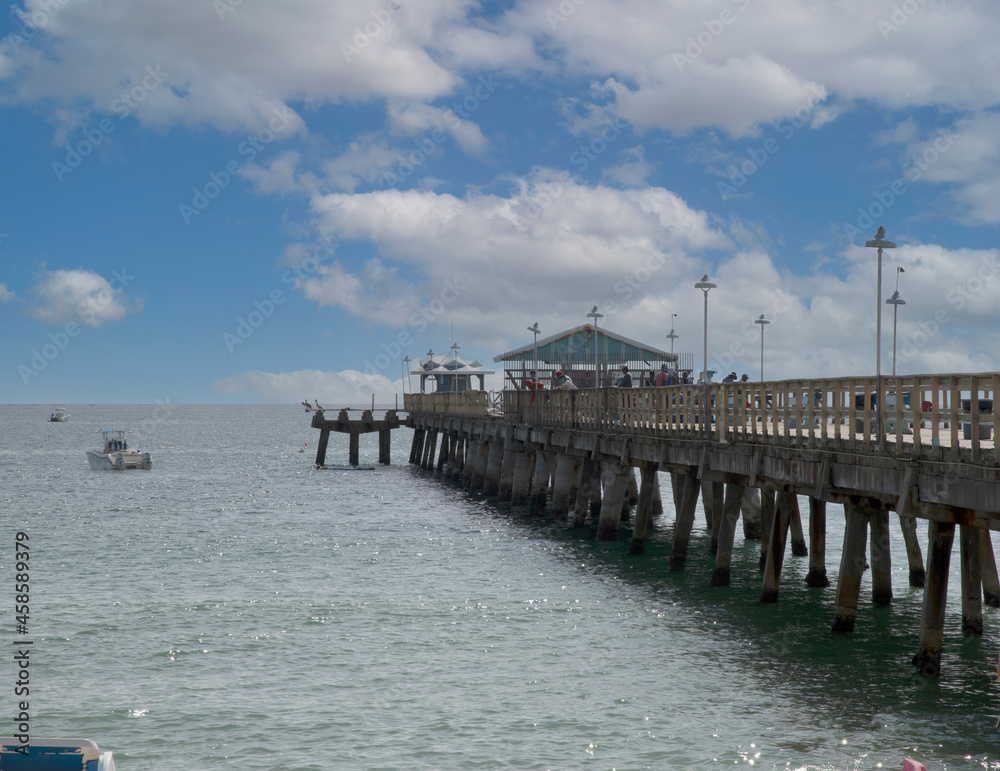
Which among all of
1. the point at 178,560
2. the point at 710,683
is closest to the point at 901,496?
the point at 710,683

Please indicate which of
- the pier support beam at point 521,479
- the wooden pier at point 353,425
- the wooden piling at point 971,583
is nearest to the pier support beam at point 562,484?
the pier support beam at point 521,479

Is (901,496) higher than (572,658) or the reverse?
higher

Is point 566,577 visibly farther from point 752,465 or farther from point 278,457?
point 278,457

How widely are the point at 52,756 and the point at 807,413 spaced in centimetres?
1101

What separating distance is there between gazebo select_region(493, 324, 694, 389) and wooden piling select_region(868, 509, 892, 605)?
2362 cm

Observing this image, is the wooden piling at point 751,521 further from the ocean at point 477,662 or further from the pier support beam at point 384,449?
the pier support beam at point 384,449

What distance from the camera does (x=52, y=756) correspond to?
6.96 m

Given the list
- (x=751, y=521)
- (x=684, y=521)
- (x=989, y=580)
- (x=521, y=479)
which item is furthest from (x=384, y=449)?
(x=989, y=580)

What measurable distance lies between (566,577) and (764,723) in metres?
8.99

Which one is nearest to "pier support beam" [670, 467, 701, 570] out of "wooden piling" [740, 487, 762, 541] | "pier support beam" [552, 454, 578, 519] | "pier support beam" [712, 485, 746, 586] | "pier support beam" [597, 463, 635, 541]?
"pier support beam" [712, 485, 746, 586]

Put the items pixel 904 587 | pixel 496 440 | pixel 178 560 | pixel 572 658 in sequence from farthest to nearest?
pixel 496 440 < pixel 178 560 < pixel 904 587 < pixel 572 658

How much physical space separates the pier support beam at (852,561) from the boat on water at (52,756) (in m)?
9.68

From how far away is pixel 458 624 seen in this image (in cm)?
1588

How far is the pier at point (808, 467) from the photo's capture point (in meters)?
Answer: 11.3
